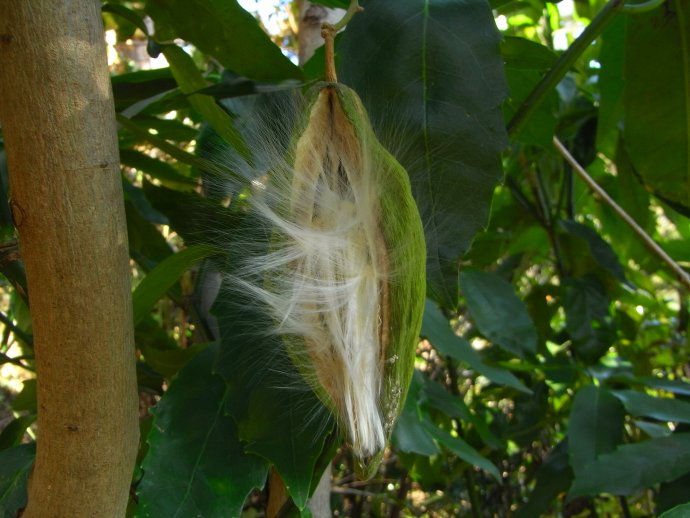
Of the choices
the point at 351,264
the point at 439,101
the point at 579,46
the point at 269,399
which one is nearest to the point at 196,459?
the point at 269,399

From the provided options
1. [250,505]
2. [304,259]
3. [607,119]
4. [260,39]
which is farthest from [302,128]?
[250,505]

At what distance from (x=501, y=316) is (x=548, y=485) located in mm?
294

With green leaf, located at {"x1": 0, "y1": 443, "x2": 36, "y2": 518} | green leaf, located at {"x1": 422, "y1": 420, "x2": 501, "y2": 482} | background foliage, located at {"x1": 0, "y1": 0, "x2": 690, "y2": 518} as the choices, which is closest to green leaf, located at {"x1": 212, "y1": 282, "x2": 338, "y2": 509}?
background foliage, located at {"x1": 0, "y1": 0, "x2": 690, "y2": 518}

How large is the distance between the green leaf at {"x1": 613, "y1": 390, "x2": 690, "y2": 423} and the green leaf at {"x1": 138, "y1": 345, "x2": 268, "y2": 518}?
0.61m

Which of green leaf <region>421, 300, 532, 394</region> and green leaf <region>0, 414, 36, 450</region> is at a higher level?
green leaf <region>421, 300, 532, 394</region>

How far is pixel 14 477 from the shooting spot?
0.66 meters

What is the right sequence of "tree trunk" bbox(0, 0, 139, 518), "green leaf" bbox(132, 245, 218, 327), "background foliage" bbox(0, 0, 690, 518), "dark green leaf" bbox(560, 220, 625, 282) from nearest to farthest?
"tree trunk" bbox(0, 0, 139, 518) → "background foliage" bbox(0, 0, 690, 518) → "green leaf" bbox(132, 245, 218, 327) → "dark green leaf" bbox(560, 220, 625, 282)

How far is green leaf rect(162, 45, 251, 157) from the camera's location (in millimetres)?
632

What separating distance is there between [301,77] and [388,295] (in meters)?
0.27

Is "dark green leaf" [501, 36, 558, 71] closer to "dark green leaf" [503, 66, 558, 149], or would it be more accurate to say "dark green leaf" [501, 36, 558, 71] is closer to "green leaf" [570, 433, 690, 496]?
"dark green leaf" [503, 66, 558, 149]

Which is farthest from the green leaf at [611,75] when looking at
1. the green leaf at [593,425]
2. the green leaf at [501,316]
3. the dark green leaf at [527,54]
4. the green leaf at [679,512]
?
the green leaf at [679,512]

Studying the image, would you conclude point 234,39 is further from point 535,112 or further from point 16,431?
point 16,431

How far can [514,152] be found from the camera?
1.27 m

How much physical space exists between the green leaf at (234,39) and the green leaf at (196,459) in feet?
0.87
